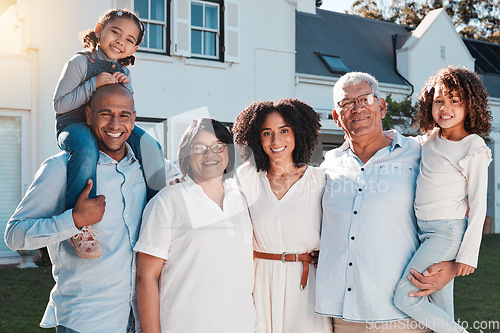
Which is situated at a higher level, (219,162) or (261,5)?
(261,5)

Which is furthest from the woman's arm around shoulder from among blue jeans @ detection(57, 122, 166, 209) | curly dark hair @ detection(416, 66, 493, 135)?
curly dark hair @ detection(416, 66, 493, 135)

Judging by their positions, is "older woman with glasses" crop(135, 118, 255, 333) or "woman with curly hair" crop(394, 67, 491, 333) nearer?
"older woman with glasses" crop(135, 118, 255, 333)

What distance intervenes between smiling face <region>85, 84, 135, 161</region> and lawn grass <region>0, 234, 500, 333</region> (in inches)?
173

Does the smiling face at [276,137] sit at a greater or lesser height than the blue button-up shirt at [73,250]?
greater

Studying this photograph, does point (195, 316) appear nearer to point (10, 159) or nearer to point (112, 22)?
point (112, 22)

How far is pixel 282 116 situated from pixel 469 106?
110 cm

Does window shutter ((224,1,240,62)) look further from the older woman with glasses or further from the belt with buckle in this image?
the older woman with glasses

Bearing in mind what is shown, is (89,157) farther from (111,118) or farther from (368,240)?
(368,240)

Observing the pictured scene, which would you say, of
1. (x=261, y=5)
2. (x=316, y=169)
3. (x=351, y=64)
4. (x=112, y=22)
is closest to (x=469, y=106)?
(x=316, y=169)

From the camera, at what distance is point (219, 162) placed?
3291 mm

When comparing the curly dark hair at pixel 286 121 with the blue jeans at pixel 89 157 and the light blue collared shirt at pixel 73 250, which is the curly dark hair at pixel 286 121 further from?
the light blue collared shirt at pixel 73 250

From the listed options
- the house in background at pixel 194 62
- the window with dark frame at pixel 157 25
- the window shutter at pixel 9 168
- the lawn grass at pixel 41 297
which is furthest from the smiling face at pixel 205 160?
the window with dark frame at pixel 157 25

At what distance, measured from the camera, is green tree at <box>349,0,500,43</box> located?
31344 millimetres

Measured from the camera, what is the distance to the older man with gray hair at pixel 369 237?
3316 mm
